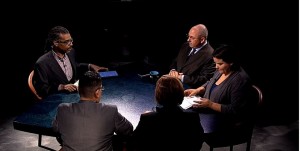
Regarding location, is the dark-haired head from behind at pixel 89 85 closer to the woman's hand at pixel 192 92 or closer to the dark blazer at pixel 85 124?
the dark blazer at pixel 85 124

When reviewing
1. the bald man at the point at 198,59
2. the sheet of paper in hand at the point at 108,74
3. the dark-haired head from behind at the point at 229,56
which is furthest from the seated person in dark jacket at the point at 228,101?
the sheet of paper in hand at the point at 108,74

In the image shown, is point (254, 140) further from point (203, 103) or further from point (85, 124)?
point (85, 124)

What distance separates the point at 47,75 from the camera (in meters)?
3.60

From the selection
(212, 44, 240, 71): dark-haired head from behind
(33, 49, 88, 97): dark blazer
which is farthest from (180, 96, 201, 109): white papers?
(33, 49, 88, 97): dark blazer

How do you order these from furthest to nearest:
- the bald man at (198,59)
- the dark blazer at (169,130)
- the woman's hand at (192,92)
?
the bald man at (198,59) → the woman's hand at (192,92) → the dark blazer at (169,130)

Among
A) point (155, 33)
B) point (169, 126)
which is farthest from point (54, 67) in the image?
point (155, 33)

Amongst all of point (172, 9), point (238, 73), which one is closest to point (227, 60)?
point (238, 73)

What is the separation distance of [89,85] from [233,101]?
1380 mm

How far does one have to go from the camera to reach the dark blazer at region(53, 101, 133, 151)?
2320 mm

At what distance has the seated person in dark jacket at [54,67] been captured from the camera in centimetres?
346

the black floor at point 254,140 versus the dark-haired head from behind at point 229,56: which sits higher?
the dark-haired head from behind at point 229,56

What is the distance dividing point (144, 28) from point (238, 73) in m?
3.44

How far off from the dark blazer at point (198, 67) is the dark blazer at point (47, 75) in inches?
57.3

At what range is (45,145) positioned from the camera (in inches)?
162
